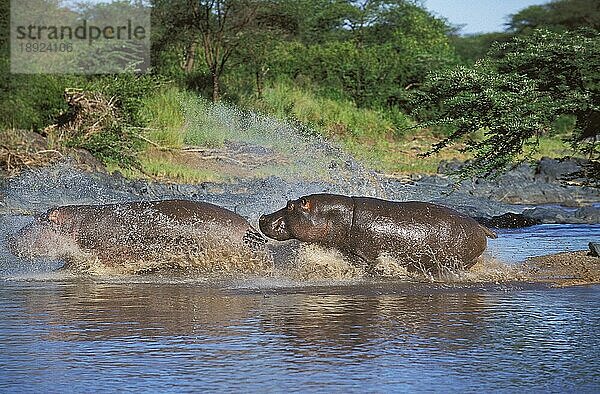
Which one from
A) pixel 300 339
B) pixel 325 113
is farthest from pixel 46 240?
pixel 325 113

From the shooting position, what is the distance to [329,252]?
941 centimetres

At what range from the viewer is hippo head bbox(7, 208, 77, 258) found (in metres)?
10.0

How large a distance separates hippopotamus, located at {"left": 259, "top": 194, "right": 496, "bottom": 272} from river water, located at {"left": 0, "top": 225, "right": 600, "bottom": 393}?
579 millimetres

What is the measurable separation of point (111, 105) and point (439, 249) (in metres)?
17.0

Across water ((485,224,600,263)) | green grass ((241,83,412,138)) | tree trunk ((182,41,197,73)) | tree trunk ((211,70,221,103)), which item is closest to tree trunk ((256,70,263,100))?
green grass ((241,83,412,138))

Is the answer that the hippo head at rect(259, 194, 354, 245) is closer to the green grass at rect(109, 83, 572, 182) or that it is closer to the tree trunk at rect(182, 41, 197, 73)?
the green grass at rect(109, 83, 572, 182)

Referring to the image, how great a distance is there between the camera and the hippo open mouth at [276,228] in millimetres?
9359

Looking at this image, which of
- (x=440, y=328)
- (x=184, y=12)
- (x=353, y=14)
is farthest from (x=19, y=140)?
(x=353, y=14)

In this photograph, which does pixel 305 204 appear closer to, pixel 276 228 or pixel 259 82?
pixel 276 228

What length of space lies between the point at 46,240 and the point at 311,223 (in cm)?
265

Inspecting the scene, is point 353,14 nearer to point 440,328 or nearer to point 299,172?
point 299,172

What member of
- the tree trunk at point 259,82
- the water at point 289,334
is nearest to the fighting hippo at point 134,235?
the water at point 289,334

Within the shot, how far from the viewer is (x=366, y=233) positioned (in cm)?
934

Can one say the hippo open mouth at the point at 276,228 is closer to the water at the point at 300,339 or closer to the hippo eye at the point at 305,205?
the hippo eye at the point at 305,205
